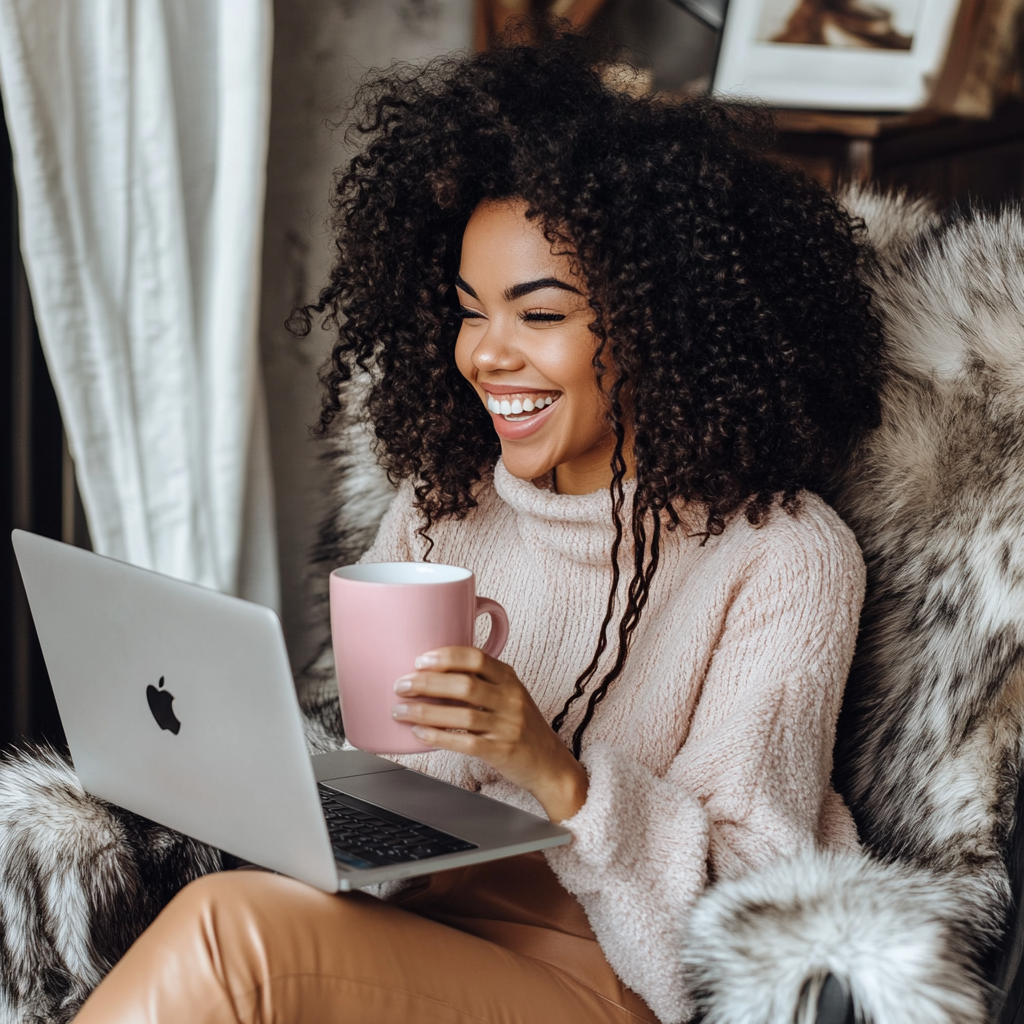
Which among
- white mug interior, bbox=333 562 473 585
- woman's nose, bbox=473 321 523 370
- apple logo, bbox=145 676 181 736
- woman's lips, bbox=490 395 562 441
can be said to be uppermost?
woman's nose, bbox=473 321 523 370

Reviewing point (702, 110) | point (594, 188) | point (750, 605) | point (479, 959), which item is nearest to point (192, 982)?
point (479, 959)

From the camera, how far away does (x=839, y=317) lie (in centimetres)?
114

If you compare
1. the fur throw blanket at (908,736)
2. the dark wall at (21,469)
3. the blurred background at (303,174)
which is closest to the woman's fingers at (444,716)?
the fur throw blanket at (908,736)

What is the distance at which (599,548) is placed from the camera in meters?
1.16

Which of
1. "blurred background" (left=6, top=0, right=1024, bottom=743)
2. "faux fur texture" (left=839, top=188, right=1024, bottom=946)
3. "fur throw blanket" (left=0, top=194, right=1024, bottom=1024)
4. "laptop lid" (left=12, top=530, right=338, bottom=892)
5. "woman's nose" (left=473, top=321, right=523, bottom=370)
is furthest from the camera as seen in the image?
"blurred background" (left=6, top=0, right=1024, bottom=743)

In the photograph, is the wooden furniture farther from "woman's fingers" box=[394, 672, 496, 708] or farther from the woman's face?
"woman's fingers" box=[394, 672, 496, 708]

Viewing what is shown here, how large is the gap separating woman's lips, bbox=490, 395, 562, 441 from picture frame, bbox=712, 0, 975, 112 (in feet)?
3.50

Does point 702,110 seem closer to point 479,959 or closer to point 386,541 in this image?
point 386,541

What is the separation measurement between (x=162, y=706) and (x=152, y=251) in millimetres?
1037

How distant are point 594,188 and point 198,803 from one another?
2.13ft

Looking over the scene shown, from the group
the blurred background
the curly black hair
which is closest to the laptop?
the curly black hair

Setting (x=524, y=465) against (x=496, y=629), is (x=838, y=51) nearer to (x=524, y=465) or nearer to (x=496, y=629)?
(x=524, y=465)

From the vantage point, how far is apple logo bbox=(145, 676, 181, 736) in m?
0.84

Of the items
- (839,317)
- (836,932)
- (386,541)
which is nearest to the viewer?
(836,932)
